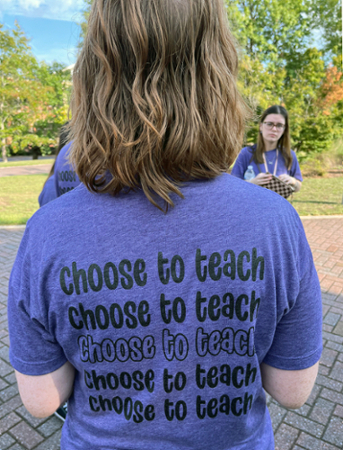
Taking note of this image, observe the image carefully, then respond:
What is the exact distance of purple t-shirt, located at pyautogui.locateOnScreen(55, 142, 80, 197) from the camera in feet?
7.35

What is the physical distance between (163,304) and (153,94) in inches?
18.1

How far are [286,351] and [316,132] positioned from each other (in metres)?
14.2

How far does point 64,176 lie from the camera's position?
2301 mm

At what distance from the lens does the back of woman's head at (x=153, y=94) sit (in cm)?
70

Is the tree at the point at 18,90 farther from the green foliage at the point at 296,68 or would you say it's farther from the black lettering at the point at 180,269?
the black lettering at the point at 180,269

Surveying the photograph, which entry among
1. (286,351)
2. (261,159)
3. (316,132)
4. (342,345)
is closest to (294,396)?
(286,351)

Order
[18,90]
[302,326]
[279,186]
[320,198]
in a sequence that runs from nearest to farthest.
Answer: [302,326], [279,186], [320,198], [18,90]

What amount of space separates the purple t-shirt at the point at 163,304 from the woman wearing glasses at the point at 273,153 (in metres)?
2.98

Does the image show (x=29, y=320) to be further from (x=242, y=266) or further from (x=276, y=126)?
(x=276, y=126)

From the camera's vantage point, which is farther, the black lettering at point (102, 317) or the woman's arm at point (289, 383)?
the woman's arm at point (289, 383)

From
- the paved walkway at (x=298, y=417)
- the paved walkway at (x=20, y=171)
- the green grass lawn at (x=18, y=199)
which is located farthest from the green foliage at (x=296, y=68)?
the paved walkway at (x=20, y=171)

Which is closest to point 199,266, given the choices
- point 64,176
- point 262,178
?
point 64,176

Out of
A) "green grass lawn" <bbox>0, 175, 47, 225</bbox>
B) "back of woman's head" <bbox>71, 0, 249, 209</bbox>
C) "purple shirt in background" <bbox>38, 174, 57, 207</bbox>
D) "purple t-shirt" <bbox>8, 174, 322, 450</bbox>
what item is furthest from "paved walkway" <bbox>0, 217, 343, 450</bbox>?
"green grass lawn" <bbox>0, 175, 47, 225</bbox>

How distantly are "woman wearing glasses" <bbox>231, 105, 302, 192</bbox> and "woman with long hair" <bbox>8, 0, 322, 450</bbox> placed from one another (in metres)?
2.97
